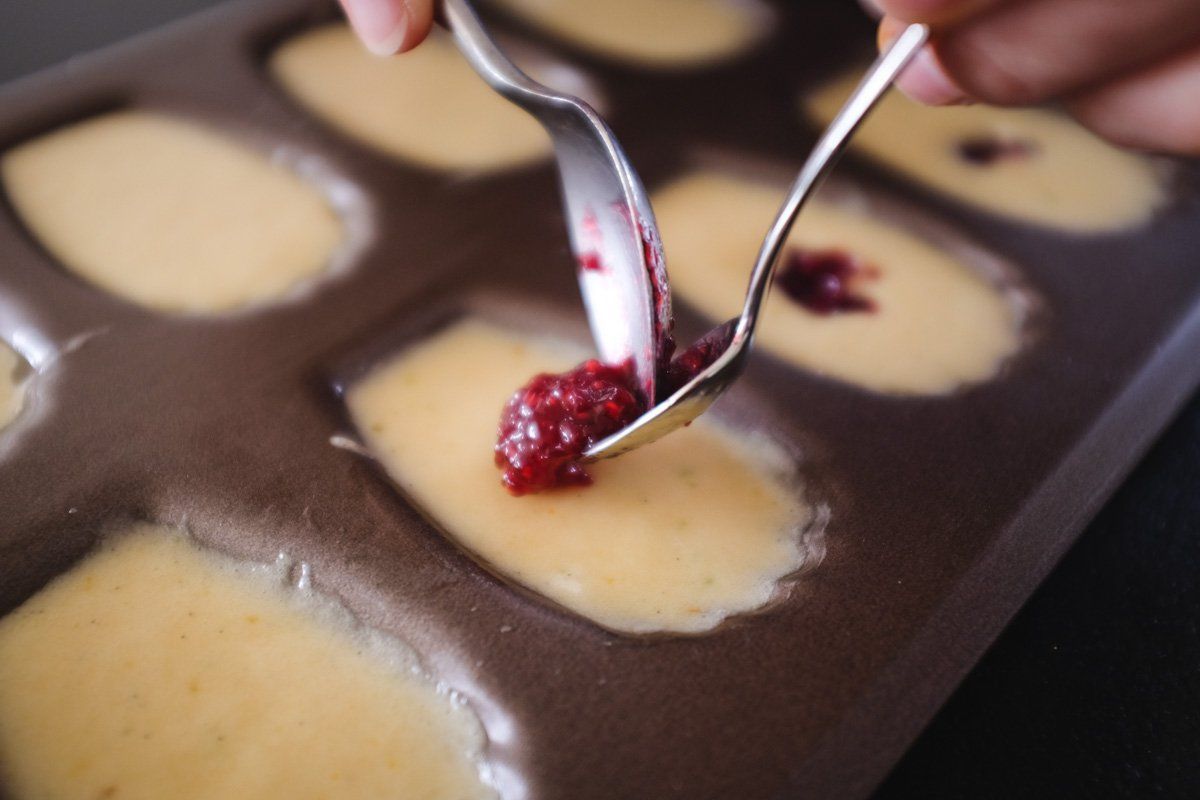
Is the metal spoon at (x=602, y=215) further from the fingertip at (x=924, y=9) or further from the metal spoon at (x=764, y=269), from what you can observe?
the fingertip at (x=924, y=9)

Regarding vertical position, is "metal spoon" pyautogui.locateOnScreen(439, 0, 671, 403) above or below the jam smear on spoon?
above

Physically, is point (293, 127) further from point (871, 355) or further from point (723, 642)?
point (723, 642)

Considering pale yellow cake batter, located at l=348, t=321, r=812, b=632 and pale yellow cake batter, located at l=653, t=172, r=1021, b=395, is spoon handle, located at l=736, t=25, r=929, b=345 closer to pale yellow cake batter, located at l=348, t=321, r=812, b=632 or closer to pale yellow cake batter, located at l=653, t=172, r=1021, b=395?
pale yellow cake batter, located at l=348, t=321, r=812, b=632

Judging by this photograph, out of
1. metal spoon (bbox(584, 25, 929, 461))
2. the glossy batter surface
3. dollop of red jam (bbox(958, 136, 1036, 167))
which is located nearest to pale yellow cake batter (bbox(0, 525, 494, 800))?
metal spoon (bbox(584, 25, 929, 461))

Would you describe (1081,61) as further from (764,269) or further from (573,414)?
(573,414)

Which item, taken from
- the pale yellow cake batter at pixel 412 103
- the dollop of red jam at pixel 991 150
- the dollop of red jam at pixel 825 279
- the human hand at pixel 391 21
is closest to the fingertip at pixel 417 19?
the human hand at pixel 391 21

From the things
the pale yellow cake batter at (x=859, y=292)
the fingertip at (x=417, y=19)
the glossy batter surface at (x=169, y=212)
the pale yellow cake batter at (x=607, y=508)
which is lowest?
the pale yellow cake batter at (x=859, y=292)

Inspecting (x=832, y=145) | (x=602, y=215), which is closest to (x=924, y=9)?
(x=832, y=145)
